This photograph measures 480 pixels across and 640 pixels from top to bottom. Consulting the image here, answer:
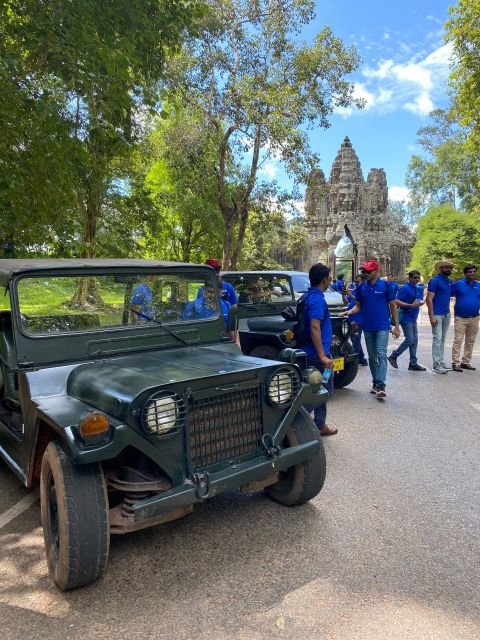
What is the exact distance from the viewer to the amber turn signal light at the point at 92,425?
2.46 metres

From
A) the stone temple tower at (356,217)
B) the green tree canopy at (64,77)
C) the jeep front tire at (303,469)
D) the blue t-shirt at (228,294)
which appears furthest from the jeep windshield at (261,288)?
the stone temple tower at (356,217)

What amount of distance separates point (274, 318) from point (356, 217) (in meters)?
34.0

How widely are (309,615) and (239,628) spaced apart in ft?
1.20

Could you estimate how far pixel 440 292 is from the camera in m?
8.29

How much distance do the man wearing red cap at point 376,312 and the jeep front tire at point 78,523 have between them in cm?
469

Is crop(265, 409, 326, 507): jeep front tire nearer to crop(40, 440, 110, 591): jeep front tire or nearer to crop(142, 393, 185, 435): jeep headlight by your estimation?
crop(142, 393, 185, 435): jeep headlight

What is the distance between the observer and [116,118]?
6508 mm

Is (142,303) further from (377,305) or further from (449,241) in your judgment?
(449,241)

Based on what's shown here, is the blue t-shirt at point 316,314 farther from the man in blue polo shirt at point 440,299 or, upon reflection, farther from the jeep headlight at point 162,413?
the man in blue polo shirt at point 440,299

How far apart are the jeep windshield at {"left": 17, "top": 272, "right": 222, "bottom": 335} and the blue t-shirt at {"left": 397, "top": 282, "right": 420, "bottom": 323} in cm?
531

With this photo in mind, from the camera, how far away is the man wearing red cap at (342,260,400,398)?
6.43 metres

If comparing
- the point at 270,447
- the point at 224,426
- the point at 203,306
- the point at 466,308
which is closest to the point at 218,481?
the point at 224,426

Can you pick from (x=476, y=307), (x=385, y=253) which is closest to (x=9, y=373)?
(x=476, y=307)

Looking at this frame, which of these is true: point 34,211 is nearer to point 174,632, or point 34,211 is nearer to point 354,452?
point 354,452
